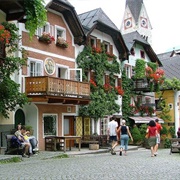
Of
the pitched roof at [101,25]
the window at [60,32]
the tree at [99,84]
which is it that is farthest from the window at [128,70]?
the window at [60,32]

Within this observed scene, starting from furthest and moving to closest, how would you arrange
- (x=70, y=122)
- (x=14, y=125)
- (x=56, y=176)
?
1. (x=70, y=122)
2. (x=14, y=125)
3. (x=56, y=176)

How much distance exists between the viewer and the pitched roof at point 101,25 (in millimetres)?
28703

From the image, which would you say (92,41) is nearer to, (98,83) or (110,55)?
(110,55)

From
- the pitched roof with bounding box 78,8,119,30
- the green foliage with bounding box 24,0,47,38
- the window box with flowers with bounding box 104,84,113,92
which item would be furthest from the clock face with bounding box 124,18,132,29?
the green foliage with bounding box 24,0,47,38

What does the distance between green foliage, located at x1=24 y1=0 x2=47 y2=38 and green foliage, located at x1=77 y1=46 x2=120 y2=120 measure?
334 inches

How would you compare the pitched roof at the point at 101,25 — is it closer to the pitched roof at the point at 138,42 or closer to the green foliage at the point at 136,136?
the pitched roof at the point at 138,42

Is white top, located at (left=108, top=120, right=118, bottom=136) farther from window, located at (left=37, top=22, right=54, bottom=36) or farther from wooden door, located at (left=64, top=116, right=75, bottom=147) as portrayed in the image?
window, located at (left=37, top=22, right=54, bottom=36)

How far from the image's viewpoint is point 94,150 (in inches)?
905

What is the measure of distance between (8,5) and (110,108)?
41.5 feet

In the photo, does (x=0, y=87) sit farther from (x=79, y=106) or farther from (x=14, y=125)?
(x=79, y=106)

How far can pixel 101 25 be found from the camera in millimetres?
29734

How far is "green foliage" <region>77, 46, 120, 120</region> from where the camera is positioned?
27.2 meters

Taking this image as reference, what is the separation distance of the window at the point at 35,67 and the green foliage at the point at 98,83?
4021mm

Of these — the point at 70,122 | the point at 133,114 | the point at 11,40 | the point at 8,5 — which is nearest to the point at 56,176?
the point at 11,40
